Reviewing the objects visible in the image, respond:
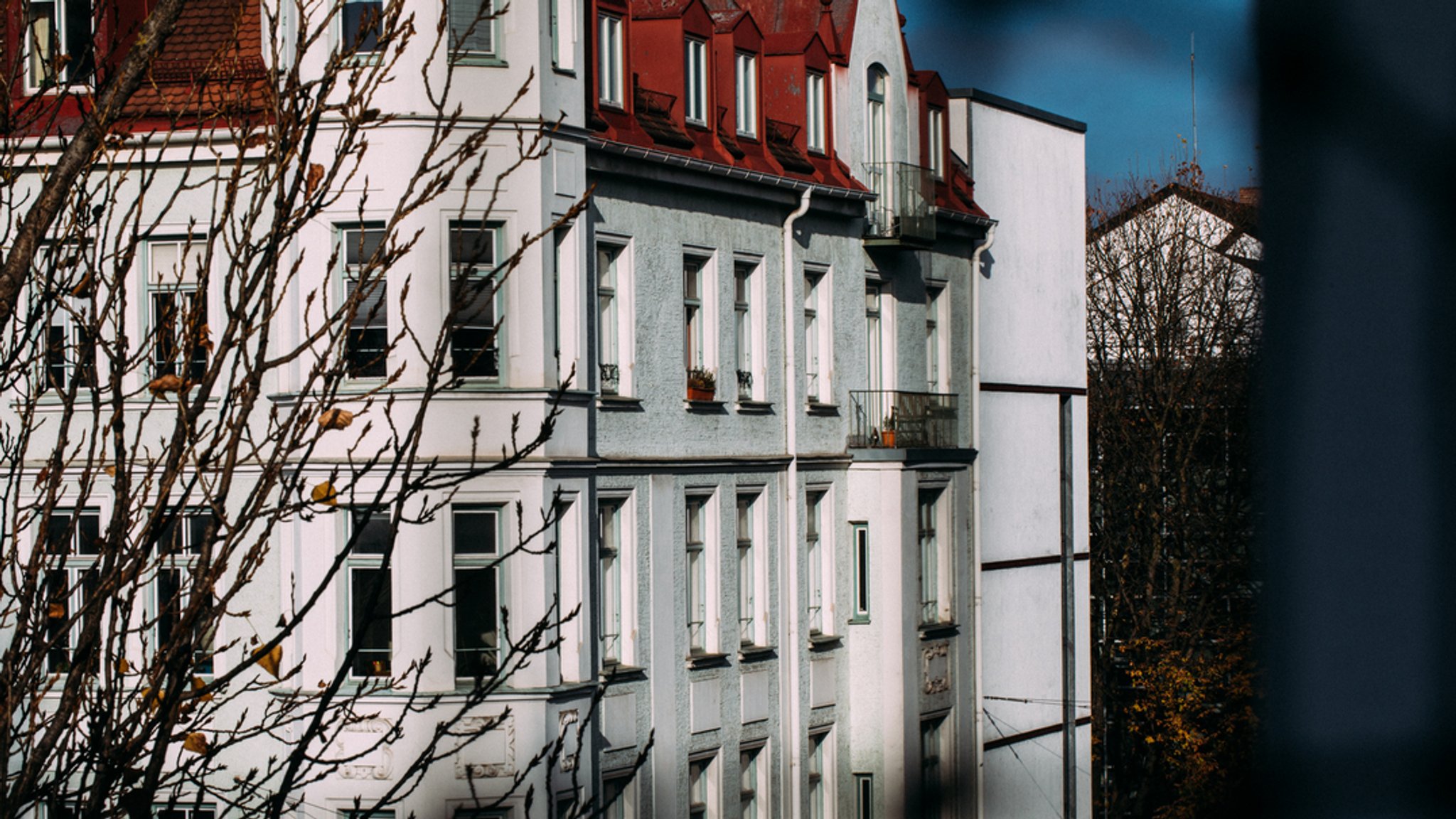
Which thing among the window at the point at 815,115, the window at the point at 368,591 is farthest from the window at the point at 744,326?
the window at the point at 368,591

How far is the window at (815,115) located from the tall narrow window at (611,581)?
Result: 590 centimetres

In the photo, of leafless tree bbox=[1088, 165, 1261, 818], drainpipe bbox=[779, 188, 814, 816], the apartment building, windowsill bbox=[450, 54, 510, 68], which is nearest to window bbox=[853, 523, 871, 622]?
the apartment building

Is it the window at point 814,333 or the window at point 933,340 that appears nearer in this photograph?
the window at point 814,333

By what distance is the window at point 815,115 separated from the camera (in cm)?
2258

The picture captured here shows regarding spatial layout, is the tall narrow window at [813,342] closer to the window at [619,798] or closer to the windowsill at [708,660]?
the windowsill at [708,660]

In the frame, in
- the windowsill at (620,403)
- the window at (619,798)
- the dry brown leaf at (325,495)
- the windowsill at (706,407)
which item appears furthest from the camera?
the windowsill at (706,407)

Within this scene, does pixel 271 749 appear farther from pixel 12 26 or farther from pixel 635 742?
pixel 12 26

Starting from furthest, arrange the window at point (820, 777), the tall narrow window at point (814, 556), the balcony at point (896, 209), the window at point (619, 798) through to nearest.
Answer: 1. the balcony at point (896, 209)
2. the tall narrow window at point (814, 556)
3. the window at point (820, 777)
4. the window at point (619, 798)

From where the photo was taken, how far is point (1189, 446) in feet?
6.15

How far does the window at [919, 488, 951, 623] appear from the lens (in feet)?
78.8

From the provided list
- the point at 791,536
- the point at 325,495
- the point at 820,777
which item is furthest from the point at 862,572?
the point at 325,495

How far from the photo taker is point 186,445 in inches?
200

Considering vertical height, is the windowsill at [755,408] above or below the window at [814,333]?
below

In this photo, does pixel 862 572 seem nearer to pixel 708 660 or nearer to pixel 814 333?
pixel 814 333
